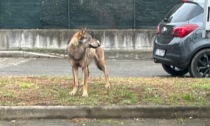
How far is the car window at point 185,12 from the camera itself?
10688mm

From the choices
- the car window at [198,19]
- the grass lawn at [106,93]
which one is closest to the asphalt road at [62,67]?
the car window at [198,19]

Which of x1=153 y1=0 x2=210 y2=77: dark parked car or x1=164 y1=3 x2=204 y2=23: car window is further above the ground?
x1=164 y1=3 x2=204 y2=23: car window

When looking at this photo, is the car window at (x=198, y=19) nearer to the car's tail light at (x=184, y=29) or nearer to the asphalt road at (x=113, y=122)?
the car's tail light at (x=184, y=29)

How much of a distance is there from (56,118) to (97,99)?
2.64ft

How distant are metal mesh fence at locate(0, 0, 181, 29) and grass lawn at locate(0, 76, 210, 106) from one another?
880 cm

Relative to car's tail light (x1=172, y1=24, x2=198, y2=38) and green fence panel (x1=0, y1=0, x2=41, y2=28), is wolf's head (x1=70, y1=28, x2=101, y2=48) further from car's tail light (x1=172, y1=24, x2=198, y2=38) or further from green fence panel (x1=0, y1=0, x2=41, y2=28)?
green fence panel (x1=0, y1=0, x2=41, y2=28)

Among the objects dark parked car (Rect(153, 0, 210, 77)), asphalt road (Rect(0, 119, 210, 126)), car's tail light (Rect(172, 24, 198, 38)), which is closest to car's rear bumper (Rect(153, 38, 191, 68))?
dark parked car (Rect(153, 0, 210, 77))

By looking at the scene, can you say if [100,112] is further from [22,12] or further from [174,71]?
[22,12]

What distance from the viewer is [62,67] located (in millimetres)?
14008

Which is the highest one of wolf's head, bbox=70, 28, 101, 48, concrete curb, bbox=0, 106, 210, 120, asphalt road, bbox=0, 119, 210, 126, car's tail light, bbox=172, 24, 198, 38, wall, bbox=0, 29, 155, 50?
wolf's head, bbox=70, 28, 101, 48

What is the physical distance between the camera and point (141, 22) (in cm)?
1764

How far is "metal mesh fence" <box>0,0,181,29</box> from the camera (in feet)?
57.5

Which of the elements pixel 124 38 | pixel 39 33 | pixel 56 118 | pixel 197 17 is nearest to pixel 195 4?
pixel 197 17

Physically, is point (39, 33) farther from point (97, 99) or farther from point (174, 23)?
point (97, 99)
